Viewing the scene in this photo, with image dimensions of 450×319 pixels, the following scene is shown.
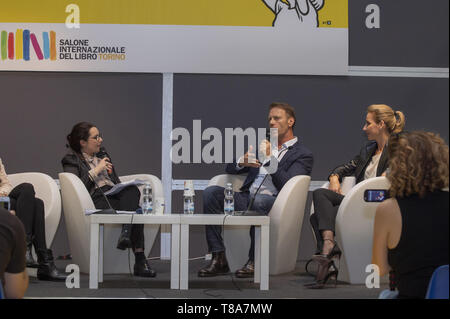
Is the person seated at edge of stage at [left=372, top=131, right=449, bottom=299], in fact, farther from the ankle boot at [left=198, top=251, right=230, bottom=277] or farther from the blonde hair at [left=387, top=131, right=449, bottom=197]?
the ankle boot at [left=198, top=251, right=230, bottom=277]

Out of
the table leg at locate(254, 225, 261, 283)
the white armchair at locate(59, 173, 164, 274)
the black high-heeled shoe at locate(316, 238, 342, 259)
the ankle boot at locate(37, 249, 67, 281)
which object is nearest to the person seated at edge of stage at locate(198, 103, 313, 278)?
the table leg at locate(254, 225, 261, 283)

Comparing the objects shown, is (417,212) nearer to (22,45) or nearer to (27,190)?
(27,190)

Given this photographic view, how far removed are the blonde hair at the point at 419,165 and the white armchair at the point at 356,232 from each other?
1.84 m

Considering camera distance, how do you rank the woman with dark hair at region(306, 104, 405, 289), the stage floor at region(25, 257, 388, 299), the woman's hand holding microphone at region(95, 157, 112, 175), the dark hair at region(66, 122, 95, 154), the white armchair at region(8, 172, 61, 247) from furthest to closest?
the dark hair at region(66, 122, 95, 154) < the woman's hand holding microphone at region(95, 157, 112, 175) < the white armchair at region(8, 172, 61, 247) < the woman with dark hair at region(306, 104, 405, 289) < the stage floor at region(25, 257, 388, 299)

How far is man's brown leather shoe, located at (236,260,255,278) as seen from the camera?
407 cm

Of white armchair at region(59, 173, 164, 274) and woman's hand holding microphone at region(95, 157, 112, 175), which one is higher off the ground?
woman's hand holding microphone at region(95, 157, 112, 175)

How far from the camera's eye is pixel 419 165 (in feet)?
6.81

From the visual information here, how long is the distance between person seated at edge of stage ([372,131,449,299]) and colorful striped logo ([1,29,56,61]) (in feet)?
12.7

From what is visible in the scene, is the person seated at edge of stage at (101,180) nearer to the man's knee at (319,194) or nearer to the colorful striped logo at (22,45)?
the colorful striped logo at (22,45)

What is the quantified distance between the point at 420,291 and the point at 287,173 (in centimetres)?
233

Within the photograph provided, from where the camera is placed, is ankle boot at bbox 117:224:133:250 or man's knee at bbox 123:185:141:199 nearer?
ankle boot at bbox 117:224:133:250

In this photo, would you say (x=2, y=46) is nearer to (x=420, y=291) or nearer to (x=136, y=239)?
(x=136, y=239)

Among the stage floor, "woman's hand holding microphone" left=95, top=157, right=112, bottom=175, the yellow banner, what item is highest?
the yellow banner

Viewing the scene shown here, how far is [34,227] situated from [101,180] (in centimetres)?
72
